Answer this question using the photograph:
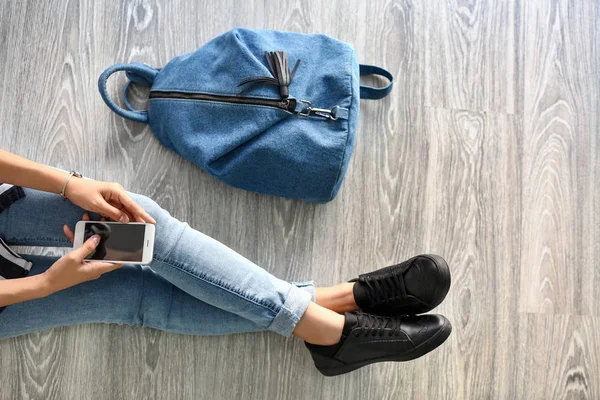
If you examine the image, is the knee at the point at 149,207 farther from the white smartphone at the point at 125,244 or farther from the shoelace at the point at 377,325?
the shoelace at the point at 377,325

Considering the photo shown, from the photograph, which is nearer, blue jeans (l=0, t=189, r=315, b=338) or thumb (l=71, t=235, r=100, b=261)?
thumb (l=71, t=235, r=100, b=261)

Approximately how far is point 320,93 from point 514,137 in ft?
1.67

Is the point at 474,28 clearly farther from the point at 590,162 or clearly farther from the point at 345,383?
the point at 345,383

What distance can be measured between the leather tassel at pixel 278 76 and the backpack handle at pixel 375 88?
7.9 inches

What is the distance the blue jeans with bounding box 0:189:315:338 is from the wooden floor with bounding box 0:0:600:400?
106mm

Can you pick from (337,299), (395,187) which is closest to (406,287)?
(337,299)

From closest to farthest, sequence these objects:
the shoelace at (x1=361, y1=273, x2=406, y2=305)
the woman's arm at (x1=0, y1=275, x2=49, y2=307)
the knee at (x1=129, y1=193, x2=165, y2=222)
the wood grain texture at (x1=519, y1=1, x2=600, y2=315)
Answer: the woman's arm at (x1=0, y1=275, x2=49, y2=307) < the knee at (x1=129, y1=193, x2=165, y2=222) < the shoelace at (x1=361, y1=273, x2=406, y2=305) < the wood grain texture at (x1=519, y1=1, x2=600, y2=315)

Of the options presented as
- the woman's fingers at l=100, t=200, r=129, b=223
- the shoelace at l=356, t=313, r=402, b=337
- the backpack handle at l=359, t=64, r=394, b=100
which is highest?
the backpack handle at l=359, t=64, r=394, b=100

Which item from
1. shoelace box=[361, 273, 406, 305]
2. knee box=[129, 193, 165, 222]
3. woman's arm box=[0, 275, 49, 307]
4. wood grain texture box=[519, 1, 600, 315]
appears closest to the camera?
woman's arm box=[0, 275, 49, 307]

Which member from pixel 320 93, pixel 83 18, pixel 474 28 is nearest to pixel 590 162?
pixel 474 28

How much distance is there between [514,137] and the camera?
115 cm

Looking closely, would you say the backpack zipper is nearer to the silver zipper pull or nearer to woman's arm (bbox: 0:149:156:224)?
the silver zipper pull

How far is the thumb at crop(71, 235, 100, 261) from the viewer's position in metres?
0.78

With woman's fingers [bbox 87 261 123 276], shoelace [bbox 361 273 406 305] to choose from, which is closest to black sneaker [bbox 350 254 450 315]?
shoelace [bbox 361 273 406 305]
